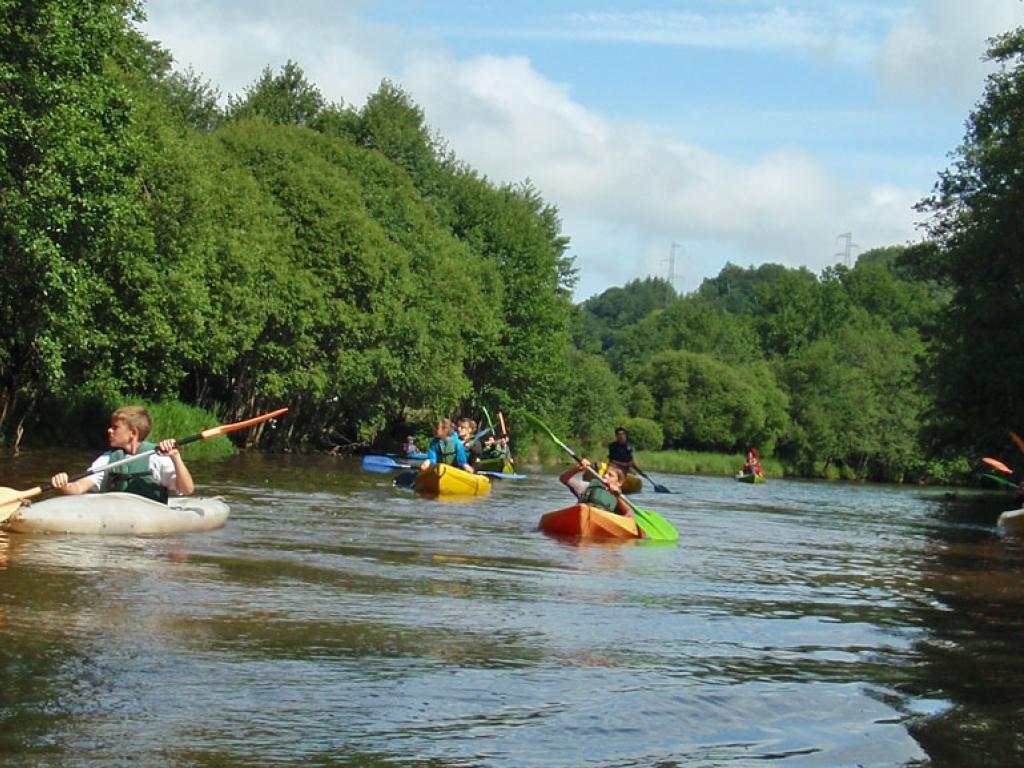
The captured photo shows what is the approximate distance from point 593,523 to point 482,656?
8.27 m

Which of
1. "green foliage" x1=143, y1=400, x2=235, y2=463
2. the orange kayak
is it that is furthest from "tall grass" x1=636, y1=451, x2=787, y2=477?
the orange kayak

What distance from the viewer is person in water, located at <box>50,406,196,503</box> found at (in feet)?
38.7

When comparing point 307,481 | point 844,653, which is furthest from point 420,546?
point 307,481

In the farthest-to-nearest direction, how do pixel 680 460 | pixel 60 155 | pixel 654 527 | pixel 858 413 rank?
pixel 858 413
pixel 680 460
pixel 60 155
pixel 654 527

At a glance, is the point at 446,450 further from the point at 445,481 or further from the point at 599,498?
the point at 599,498

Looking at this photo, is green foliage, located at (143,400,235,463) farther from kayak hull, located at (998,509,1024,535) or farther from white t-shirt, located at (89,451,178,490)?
white t-shirt, located at (89,451,178,490)

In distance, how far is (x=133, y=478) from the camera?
40.5 feet

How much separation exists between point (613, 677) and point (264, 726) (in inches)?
89.4

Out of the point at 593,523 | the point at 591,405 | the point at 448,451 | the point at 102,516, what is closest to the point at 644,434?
the point at 591,405

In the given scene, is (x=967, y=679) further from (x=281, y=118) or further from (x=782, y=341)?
(x=782, y=341)

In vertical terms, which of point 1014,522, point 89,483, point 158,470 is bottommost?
point 1014,522

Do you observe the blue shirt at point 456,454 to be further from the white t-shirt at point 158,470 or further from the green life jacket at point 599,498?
the white t-shirt at point 158,470

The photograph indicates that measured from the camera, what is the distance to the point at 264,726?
580 centimetres

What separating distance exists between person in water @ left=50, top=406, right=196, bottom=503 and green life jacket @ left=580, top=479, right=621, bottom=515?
566 centimetres
